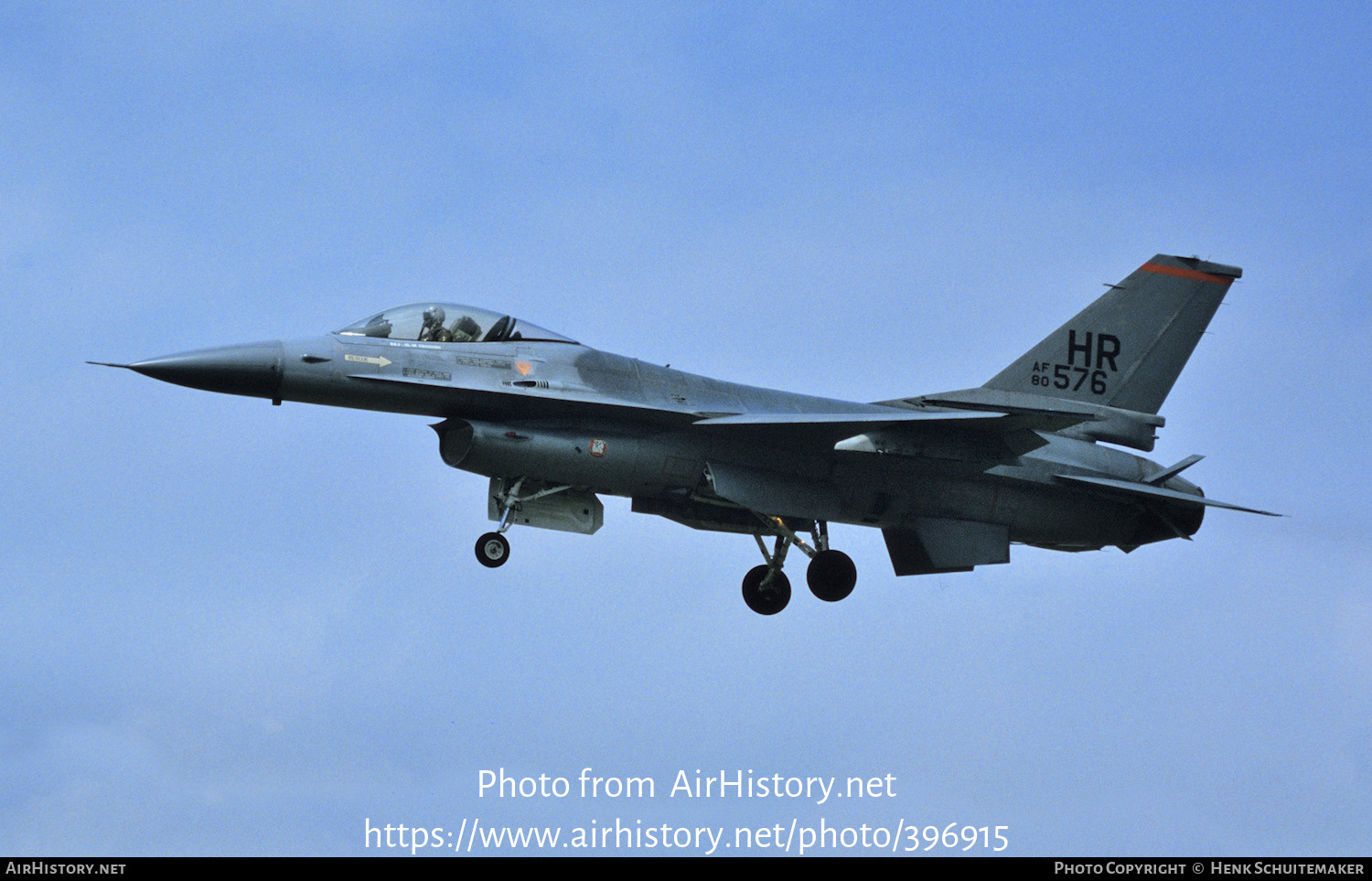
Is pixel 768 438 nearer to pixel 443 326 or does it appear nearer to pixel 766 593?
pixel 766 593

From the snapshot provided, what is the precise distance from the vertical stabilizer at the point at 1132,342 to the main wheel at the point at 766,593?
4357 mm

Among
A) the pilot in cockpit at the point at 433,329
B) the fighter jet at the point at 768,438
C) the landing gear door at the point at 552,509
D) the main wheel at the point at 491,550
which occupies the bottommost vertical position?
the main wheel at the point at 491,550

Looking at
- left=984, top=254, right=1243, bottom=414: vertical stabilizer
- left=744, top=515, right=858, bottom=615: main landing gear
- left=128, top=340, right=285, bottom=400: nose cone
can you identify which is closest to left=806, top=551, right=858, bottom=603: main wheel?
left=744, top=515, right=858, bottom=615: main landing gear

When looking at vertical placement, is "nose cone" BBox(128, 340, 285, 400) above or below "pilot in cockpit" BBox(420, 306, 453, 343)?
below

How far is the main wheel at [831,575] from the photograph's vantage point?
22.7 meters

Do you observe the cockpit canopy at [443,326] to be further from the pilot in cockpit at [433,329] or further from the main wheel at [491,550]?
the main wheel at [491,550]

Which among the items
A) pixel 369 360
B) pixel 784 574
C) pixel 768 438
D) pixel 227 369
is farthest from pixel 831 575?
pixel 227 369

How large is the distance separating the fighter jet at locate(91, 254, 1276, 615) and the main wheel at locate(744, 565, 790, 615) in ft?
0.09

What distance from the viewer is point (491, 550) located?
806 inches

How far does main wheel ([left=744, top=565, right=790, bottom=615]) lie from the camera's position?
23188 millimetres

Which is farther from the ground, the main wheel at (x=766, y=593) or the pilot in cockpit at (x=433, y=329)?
the pilot in cockpit at (x=433, y=329)

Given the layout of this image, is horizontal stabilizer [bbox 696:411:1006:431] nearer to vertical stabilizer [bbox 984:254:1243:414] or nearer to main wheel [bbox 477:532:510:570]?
main wheel [bbox 477:532:510:570]

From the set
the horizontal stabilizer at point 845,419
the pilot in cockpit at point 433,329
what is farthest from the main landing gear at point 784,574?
the pilot in cockpit at point 433,329

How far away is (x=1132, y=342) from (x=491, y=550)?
34.0ft
